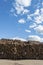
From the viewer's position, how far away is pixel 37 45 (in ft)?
61.3

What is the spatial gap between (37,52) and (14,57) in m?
2.38

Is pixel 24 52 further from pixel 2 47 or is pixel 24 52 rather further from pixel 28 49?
pixel 2 47

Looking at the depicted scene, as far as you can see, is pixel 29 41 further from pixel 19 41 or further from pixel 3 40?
pixel 3 40

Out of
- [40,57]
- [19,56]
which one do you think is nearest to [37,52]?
[40,57]

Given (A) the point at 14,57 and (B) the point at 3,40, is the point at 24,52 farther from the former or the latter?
(B) the point at 3,40

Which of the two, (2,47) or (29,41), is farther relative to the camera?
(29,41)

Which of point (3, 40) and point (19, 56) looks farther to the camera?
point (3, 40)

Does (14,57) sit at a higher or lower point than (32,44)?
lower

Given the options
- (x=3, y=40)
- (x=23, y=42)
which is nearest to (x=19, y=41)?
(x=23, y=42)

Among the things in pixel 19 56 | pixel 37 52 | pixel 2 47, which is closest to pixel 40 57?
pixel 37 52

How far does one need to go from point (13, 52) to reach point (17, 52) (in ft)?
1.24

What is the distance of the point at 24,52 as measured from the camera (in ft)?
59.4

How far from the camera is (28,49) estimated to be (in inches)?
722

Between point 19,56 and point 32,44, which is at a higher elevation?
point 32,44
